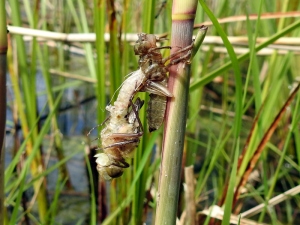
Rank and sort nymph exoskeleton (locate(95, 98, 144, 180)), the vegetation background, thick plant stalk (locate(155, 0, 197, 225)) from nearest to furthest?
thick plant stalk (locate(155, 0, 197, 225)) → nymph exoskeleton (locate(95, 98, 144, 180)) → the vegetation background

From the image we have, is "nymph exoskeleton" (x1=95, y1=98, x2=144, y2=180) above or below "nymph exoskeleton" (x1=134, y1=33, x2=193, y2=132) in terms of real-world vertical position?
below

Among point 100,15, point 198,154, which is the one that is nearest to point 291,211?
point 198,154

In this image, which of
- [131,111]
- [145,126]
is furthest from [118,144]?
[145,126]

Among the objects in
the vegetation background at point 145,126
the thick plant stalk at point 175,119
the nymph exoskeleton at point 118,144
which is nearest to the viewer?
the thick plant stalk at point 175,119

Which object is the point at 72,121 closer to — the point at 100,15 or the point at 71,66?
the point at 71,66

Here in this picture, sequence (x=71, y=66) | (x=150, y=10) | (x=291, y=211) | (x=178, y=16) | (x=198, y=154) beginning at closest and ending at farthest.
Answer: (x=178, y=16) < (x=150, y=10) < (x=291, y=211) < (x=198, y=154) < (x=71, y=66)
